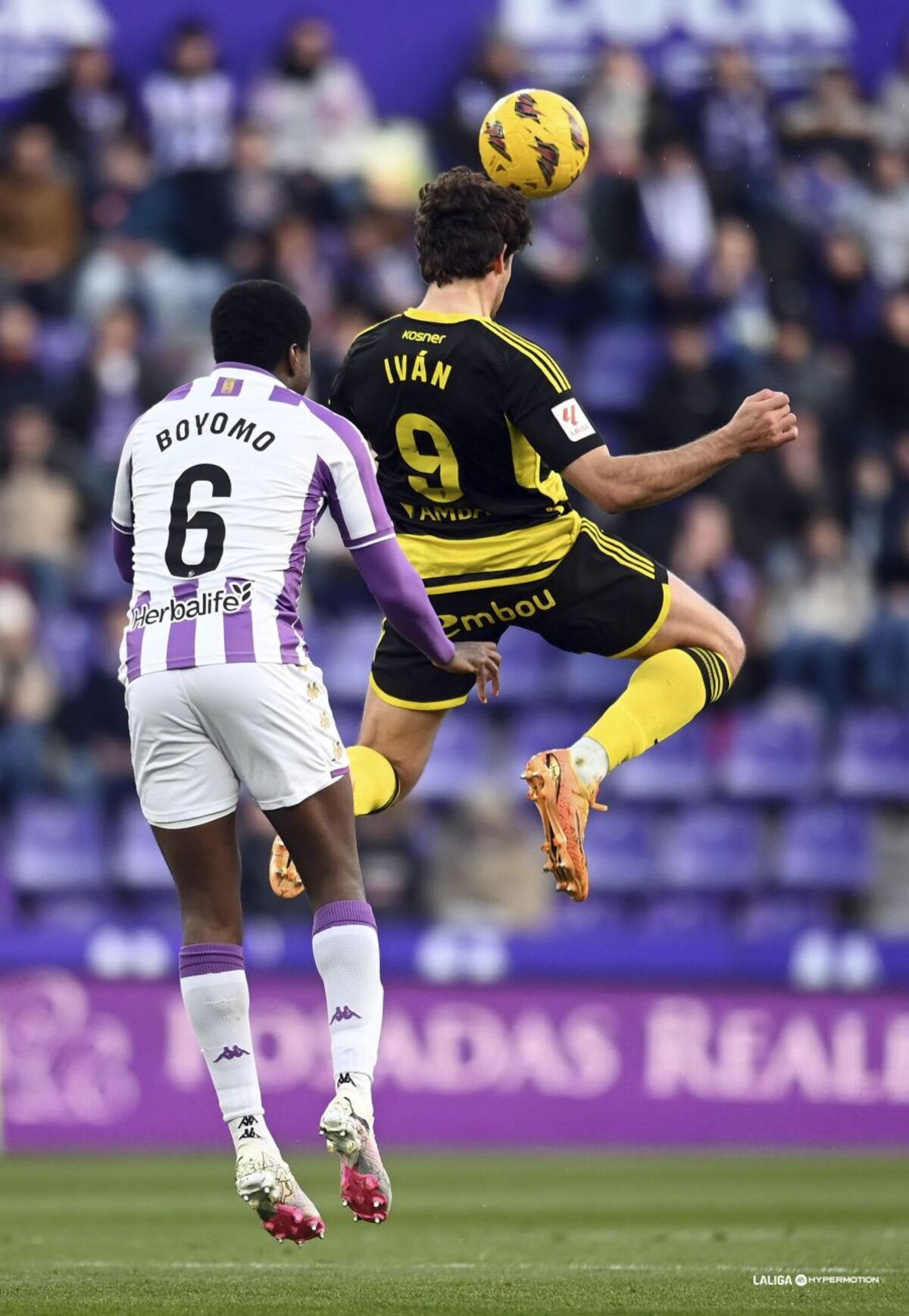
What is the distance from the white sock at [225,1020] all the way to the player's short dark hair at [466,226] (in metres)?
2.06

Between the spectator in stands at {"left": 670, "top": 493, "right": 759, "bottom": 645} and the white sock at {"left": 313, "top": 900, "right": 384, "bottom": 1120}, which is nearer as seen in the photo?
the white sock at {"left": 313, "top": 900, "right": 384, "bottom": 1120}

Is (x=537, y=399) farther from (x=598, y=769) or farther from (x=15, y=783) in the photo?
(x=15, y=783)

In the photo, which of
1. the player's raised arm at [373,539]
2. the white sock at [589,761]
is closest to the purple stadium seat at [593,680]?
the white sock at [589,761]

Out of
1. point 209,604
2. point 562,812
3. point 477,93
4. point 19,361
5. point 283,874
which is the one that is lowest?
point 283,874

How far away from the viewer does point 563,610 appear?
6914mm

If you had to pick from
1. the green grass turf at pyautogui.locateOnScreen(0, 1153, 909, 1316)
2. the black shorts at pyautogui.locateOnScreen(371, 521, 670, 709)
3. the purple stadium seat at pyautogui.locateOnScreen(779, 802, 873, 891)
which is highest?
the black shorts at pyautogui.locateOnScreen(371, 521, 670, 709)

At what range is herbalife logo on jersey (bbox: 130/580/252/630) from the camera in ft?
18.7

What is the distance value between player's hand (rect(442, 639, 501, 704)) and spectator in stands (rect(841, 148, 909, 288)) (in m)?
9.12

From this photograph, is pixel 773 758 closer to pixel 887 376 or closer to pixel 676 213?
pixel 887 376

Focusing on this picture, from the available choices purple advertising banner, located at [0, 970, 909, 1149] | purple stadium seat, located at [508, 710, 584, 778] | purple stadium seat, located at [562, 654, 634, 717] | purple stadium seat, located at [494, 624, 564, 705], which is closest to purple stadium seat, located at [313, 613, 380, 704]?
purple stadium seat, located at [494, 624, 564, 705]

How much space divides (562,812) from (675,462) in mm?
1028

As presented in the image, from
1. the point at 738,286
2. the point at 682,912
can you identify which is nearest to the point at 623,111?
the point at 738,286

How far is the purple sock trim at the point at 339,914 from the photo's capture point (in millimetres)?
5895

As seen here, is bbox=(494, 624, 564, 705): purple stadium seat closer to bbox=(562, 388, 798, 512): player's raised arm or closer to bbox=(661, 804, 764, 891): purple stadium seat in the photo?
bbox=(661, 804, 764, 891): purple stadium seat
